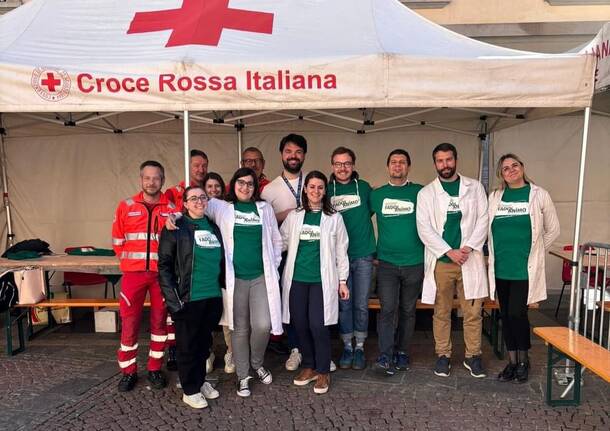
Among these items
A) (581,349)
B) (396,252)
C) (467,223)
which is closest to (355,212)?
(396,252)

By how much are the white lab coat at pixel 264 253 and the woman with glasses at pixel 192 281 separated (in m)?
0.06

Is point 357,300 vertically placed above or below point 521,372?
above

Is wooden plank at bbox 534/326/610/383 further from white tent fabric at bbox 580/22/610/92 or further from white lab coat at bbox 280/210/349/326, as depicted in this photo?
white tent fabric at bbox 580/22/610/92

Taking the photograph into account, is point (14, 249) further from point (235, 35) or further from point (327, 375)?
point (327, 375)

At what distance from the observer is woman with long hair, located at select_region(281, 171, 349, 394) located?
336 cm

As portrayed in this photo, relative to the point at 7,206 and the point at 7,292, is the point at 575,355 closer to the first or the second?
the point at 7,292

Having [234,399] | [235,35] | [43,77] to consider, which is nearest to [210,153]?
[235,35]

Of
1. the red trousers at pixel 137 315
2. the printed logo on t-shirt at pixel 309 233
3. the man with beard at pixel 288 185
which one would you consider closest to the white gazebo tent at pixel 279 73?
the man with beard at pixel 288 185

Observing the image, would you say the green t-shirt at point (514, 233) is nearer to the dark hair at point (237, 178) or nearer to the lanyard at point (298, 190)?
the lanyard at point (298, 190)

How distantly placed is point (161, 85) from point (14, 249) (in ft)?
9.77

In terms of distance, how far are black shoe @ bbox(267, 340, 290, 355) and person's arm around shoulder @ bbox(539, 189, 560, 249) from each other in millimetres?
2365

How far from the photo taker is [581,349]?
300cm

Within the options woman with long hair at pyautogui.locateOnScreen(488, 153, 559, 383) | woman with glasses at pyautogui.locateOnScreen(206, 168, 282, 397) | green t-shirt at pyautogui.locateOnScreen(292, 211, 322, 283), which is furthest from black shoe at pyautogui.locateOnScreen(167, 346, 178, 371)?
woman with long hair at pyautogui.locateOnScreen(488, 153, 559, 383)

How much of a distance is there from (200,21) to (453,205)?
2680mm
